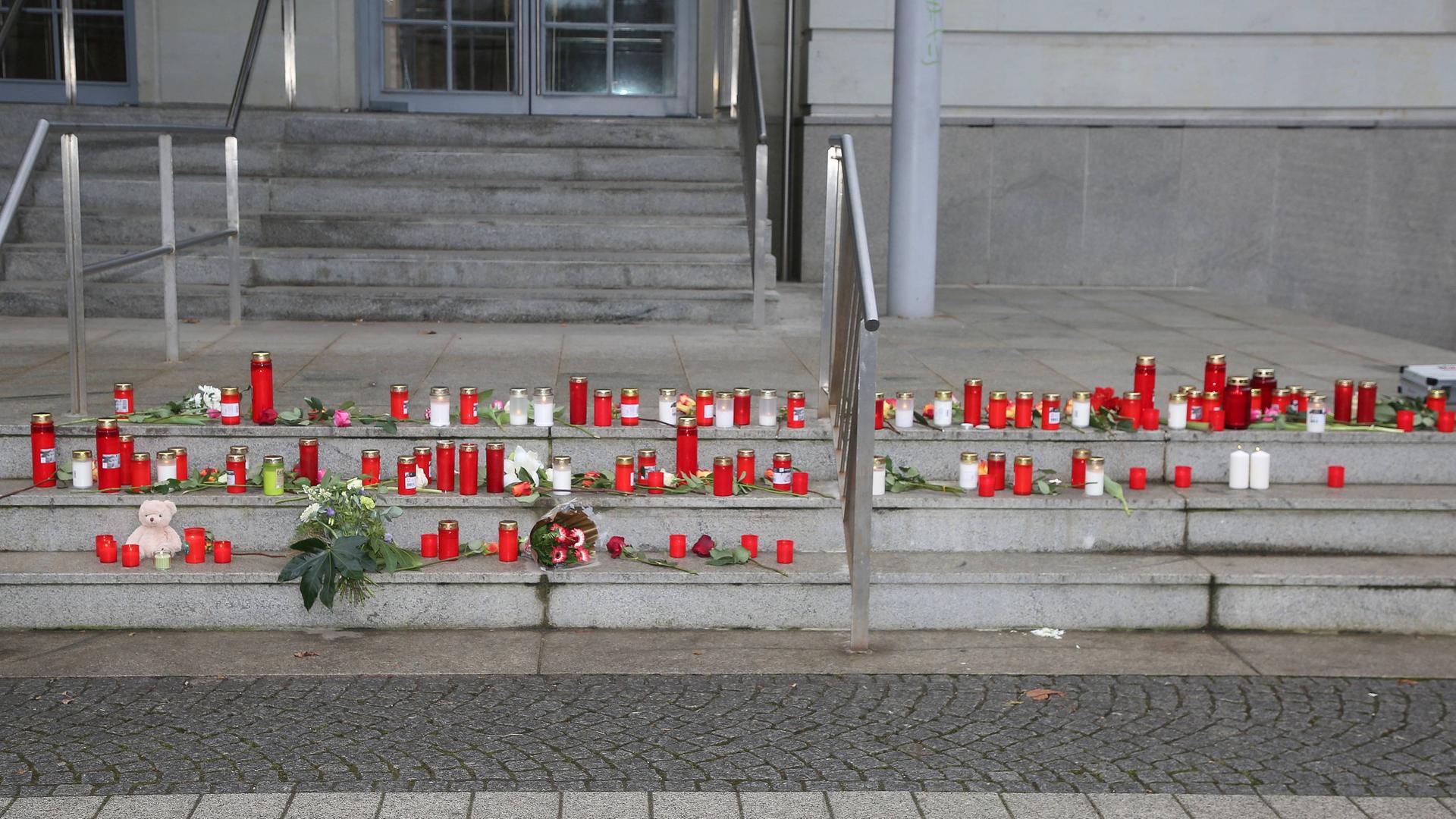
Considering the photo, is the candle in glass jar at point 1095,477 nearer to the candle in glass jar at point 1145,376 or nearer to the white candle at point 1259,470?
the white candle at point 1259,470

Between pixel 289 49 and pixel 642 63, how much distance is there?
252 cm

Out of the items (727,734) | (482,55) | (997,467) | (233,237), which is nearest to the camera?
(727,734)

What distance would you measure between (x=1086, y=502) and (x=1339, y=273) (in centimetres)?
707

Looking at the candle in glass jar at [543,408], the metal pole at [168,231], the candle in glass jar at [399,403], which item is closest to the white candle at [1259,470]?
the candle in glass jar at [543,408]

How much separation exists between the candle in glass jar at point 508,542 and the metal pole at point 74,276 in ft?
5.89

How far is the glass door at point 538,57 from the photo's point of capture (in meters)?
11.2

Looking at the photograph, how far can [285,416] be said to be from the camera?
5.66m

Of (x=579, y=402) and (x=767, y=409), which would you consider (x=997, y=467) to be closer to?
(x=767, y=409)

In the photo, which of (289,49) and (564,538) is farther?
(289,49)

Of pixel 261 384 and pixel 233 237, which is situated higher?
pixel 233 237

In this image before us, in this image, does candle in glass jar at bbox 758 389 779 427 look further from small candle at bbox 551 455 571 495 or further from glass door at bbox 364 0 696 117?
glass door at bbox 364 0 696 117

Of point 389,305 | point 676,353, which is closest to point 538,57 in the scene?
point 389,305

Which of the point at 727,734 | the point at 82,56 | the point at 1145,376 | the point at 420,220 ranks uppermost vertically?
the point at 82,56

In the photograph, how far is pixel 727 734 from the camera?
165 inches
